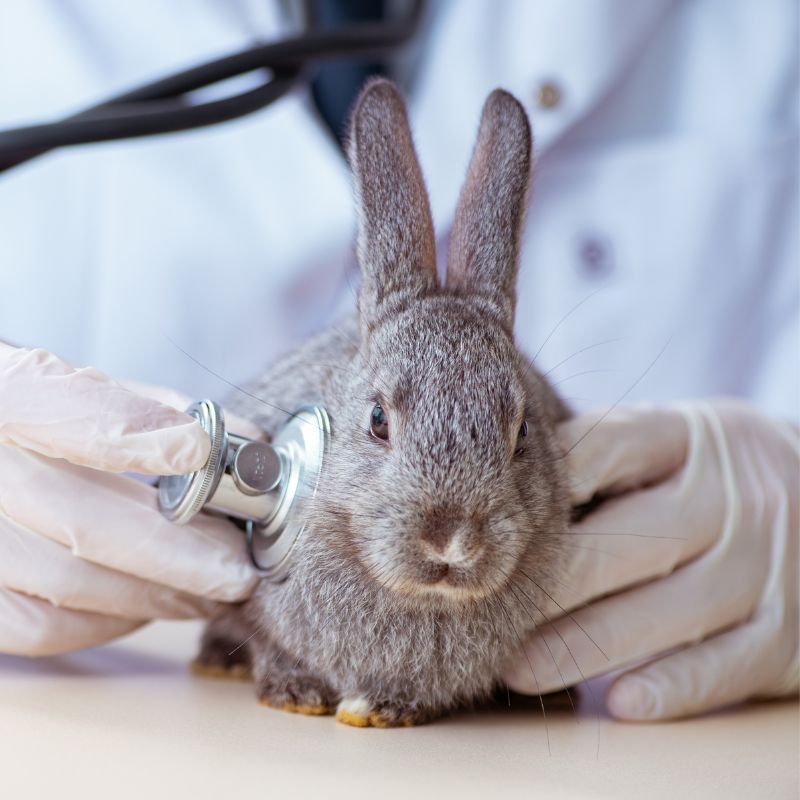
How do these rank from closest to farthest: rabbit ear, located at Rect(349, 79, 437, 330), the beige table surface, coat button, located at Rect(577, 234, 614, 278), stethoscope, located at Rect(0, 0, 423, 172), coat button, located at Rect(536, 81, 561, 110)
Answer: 1. the beige table surface
2. rabbit ear, located at Rect(349, 79, 437, 330)
3. stethoscope, located at Rect(0, 0, 423, 172)
4. coat button, located at Rect(536, 81, 561, 110)
5. coat button, located at Rect(577, 234, 614, 278)

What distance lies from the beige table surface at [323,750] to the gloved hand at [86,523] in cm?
10

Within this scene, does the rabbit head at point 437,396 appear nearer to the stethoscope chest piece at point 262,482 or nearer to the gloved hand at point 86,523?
the stethoscope chest piece at point 262,482

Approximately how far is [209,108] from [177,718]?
957 millimetres

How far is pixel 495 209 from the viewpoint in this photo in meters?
1.48

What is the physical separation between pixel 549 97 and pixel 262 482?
1096mm

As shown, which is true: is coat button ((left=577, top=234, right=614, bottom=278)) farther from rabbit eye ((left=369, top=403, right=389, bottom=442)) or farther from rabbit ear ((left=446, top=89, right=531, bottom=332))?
rabbit eye ((left=369, top=403, right=389, bottom=442))

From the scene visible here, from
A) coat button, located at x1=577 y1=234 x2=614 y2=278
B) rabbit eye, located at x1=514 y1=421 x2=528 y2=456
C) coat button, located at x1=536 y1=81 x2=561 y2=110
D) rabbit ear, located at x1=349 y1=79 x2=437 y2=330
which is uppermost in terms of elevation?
coat button, located at x1=536 y1=81 x2=561 y2=110

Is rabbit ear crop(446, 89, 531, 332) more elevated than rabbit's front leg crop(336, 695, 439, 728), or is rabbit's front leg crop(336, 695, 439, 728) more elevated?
rabbit ear crop(446, 89, 531, 332)

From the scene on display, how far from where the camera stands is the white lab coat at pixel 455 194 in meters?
2.11

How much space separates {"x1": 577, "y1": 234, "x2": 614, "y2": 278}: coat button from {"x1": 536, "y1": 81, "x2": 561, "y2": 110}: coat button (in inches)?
11.0

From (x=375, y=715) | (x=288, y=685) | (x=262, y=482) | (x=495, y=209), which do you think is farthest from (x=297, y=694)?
(x=495, y=209)

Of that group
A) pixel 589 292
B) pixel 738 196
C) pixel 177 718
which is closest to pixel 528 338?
pixel 589 292

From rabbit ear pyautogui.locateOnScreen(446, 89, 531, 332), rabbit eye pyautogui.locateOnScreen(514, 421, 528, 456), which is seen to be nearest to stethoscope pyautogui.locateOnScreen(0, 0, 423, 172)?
rabbit ear pyautogui.locateOnScreen(446, 89, 531, 332)

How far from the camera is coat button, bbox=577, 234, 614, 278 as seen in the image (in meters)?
2.11
